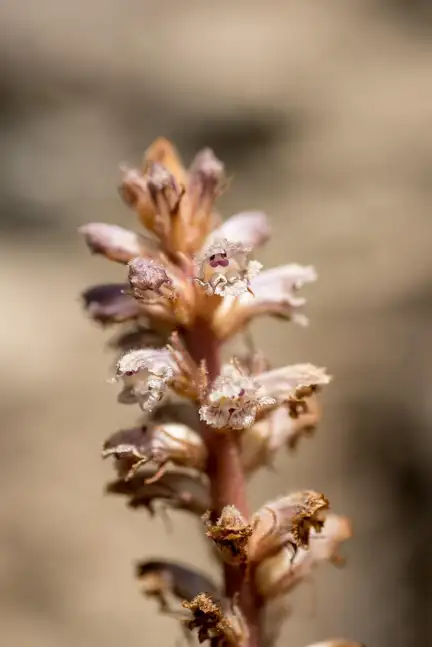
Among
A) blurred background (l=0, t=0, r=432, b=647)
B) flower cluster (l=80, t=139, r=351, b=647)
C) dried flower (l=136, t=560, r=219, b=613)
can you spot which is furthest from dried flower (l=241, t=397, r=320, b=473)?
blurred background (l=0, t=0, r=432, b=647)

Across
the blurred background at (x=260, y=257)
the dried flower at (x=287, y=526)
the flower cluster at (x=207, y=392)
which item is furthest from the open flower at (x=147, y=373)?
the blurred background at (x=260, y=257)

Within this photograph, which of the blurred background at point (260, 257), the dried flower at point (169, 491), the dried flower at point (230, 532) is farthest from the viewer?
the blurred background at point (260, 257)

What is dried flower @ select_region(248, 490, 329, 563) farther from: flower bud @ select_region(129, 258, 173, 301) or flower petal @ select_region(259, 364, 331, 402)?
flower bud @ select_region(129, 258, 173, 301)

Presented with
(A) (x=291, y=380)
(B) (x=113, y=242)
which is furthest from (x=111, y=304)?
(A) (x=291, y=380)

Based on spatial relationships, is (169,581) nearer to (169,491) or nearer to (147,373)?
(169,491)

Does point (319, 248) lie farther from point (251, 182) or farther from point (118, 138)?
point (118, 138)

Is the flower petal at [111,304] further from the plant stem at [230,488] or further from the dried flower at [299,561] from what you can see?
the dried flower at [299,561]

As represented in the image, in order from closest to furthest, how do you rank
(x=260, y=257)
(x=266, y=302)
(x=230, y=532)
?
(x=230, y=532) < (x=266, y=302) < (x=260, y=257)
